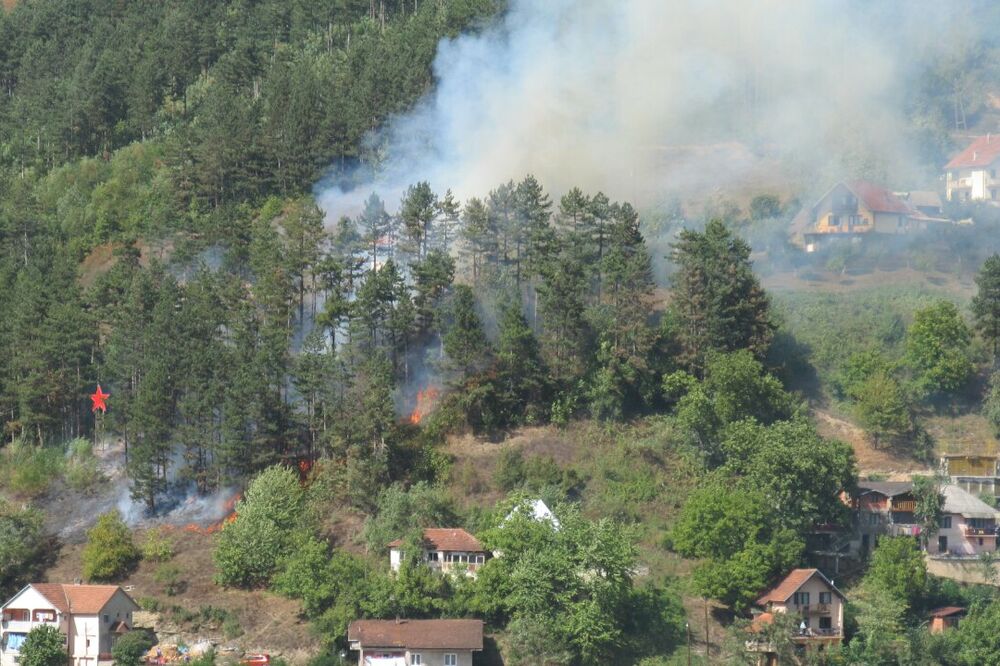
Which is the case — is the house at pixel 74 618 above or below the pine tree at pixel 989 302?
below

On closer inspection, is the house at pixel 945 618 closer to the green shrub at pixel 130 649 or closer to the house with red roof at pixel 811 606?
the house with red roof at pixel 811 606

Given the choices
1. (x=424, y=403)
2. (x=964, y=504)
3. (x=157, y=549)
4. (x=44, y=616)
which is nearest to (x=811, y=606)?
(x=964, y=504)

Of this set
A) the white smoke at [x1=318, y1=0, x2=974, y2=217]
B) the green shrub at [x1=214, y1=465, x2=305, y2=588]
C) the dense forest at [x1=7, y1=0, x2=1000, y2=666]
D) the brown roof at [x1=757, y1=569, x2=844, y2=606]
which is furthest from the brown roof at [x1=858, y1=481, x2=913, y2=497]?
the white smoke at [x1=318, y1=0, x2=974, y2=217]

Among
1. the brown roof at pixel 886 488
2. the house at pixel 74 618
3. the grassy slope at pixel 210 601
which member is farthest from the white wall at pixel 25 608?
the brown roof at pixel 886 488

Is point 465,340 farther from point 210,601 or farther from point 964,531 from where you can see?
point 964,531

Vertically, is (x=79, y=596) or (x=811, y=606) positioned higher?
(x=79, y=596)

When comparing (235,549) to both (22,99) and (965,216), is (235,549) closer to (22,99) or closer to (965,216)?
(965,216)
